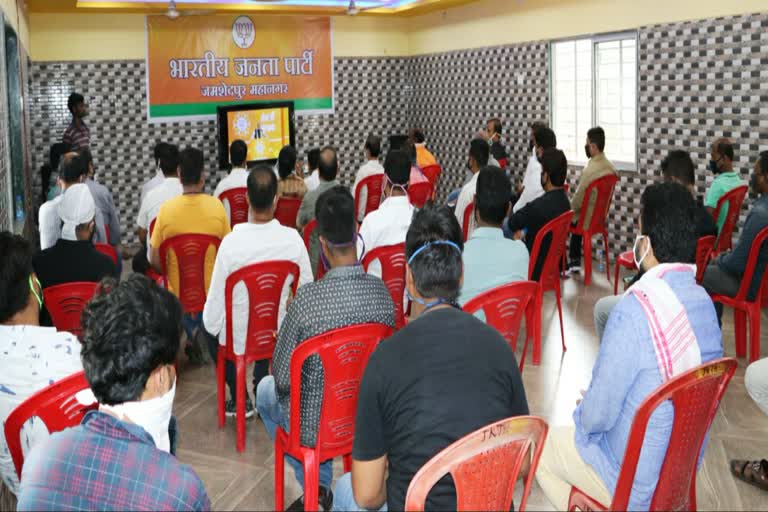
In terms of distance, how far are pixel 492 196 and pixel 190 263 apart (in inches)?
72.7

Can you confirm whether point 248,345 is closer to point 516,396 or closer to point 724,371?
point 516,396

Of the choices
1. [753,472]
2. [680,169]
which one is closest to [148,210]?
[680,169]

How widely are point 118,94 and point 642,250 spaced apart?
342 inches

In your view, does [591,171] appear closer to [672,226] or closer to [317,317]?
[672,226]

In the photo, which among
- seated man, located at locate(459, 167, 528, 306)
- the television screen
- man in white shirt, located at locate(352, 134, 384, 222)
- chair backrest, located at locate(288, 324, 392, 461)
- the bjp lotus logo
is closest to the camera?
chair backrest, located at locate(288, 324, 392, 461)

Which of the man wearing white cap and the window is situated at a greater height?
the window

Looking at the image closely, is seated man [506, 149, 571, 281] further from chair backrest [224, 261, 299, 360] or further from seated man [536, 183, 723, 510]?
seated man [536, 183, 723, 510]

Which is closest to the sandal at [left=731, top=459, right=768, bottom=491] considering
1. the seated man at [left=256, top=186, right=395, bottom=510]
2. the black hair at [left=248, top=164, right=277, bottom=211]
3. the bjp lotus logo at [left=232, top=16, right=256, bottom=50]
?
the seated man at [left=256, top=186, right=395, bottom=510]

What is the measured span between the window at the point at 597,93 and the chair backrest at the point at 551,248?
129 inches

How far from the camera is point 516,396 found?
241cm

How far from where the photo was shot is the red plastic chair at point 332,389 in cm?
301

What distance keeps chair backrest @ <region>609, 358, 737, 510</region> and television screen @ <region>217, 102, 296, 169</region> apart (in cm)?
882

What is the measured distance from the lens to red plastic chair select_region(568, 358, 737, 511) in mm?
2367

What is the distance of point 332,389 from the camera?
310 cm
